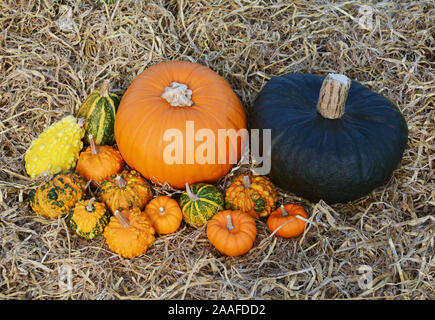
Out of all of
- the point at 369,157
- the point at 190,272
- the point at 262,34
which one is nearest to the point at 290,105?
the point at 369,157

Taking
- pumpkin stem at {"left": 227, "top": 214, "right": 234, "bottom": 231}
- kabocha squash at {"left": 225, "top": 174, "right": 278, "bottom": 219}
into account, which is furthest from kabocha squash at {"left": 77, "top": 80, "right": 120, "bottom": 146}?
pumpkin stem at {"left": 227, "top": 214, "right": 234, "bottom": 231}

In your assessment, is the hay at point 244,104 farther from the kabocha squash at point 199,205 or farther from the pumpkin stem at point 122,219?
the pumpkin stem at point 122,219

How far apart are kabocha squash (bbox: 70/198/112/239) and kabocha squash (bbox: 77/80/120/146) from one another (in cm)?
82

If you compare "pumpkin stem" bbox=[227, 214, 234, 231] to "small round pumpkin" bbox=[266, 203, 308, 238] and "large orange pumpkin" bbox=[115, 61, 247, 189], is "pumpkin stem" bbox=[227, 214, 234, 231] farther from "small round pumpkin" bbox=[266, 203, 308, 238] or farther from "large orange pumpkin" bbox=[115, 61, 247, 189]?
"large orange pumpkin" bbox=[115, 61, 247, 189]

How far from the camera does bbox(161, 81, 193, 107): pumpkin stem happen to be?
3.80 meters

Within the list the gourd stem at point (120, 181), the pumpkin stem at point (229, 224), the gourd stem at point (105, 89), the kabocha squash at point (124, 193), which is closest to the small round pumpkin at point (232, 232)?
the pumpkin stem at point (229, 224)

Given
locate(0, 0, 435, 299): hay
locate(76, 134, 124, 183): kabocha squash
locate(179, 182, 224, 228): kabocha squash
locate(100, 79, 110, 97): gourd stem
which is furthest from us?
locate(100, 79, 110, 97): gourd stem

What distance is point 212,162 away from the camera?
392cm

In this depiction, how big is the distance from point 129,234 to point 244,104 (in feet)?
5.95

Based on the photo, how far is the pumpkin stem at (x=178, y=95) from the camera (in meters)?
3.80

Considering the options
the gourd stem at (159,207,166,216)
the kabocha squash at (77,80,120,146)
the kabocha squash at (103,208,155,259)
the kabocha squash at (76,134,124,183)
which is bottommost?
the kabocha squash at (103,208,155,259)

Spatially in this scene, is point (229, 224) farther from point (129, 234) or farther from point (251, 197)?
point (129, 234)

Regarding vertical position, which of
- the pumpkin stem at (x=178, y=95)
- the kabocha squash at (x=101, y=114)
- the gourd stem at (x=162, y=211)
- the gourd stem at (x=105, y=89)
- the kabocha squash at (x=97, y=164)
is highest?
the pumpkin stem at (x=178, y=95)
